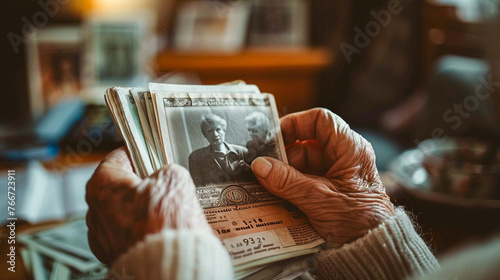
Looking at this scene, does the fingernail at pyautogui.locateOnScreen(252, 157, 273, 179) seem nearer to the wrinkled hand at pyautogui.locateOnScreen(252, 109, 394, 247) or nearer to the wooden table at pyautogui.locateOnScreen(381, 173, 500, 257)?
the wrinkled hand at pyautogui.locateOnScreen(252, 109, 394, 247)

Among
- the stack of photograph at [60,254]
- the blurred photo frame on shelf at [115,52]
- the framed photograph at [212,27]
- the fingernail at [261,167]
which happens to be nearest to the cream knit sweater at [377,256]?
the fingernail at [261,167]

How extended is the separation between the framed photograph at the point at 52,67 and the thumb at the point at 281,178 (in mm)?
1483

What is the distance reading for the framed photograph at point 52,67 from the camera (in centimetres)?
171

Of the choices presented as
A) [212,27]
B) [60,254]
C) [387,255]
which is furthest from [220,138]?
[212,27]

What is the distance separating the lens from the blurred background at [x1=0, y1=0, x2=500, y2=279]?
0.93 meters

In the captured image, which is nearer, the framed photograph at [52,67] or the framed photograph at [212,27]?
the framed photograph at [52,67]

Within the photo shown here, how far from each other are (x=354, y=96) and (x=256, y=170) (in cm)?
148

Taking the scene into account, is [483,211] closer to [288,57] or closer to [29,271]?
[29,271]

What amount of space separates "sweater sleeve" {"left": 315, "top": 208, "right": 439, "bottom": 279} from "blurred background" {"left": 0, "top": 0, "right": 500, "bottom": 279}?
1.6 inches

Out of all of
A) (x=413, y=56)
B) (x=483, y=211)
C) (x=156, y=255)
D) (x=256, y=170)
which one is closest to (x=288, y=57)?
(x=413, y=56)

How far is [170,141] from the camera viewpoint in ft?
1.75

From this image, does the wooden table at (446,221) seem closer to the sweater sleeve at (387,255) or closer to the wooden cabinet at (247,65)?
the sweater sleeve at (387,255)

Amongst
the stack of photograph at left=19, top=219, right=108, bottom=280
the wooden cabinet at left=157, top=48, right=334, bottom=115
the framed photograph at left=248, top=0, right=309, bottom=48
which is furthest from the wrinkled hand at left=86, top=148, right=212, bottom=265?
the framed photograph at left=248, top=0, right=309, bottom=48

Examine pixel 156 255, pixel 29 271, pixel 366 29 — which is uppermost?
pixel 366 29
